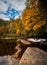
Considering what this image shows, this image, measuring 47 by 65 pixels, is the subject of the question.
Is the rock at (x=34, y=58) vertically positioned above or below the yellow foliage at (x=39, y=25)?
below

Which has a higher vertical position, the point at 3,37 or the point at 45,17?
the point at 45,17

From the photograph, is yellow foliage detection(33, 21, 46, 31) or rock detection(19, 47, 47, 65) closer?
rock detection(19, 47, 47, 65)

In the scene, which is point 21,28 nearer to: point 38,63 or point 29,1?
point 29,1

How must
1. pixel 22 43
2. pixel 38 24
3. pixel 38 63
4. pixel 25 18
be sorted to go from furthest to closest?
pixel 22 43
pixel 25 18
pixel 38 24
pixel 38 63

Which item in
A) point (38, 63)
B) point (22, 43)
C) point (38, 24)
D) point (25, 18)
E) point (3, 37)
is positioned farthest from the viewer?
point (3, 37)

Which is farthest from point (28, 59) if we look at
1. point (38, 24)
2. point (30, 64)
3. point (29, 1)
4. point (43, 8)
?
point (29, 1)

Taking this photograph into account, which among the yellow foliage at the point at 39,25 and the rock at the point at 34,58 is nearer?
the rock at the point at 34,58

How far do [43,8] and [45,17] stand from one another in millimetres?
643

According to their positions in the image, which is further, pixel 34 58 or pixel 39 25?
pixel 39 25

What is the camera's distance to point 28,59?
11.5 metres

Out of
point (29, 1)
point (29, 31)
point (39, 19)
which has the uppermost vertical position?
point (29, 1)

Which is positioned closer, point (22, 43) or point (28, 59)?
point (28, 59)

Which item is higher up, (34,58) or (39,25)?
(39,25)

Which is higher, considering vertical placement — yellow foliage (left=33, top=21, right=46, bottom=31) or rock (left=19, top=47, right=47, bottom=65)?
yellow foliage (left=33, top=21, right=46, bottom=31)
